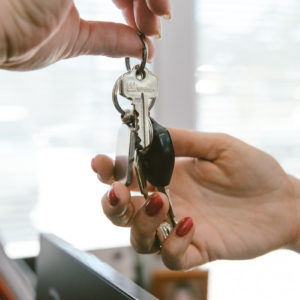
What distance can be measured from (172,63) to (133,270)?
3.18 feet

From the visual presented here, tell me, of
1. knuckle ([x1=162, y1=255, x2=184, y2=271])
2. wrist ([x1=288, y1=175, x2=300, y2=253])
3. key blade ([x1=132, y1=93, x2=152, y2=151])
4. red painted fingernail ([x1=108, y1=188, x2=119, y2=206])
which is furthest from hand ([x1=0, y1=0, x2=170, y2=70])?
wrist ([x1=288, y1=175, x2=300, y2=253])

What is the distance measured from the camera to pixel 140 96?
579 millimetres

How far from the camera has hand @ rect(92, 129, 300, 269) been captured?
774mm

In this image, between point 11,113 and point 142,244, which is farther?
point 11,113

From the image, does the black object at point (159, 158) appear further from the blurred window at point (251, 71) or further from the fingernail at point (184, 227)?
the blurred window at point (251, 71)

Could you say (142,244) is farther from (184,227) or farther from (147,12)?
(147,12)

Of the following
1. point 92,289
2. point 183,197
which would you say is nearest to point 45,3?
point 92,289

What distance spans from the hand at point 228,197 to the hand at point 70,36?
19 cm

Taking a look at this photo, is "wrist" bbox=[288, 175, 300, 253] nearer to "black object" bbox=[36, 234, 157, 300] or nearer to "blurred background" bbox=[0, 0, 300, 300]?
"black object" bbox=[36, 234, 157, 300]

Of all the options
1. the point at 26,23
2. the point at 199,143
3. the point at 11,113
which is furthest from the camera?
the point at 11,113

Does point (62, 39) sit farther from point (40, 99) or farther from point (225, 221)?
point (40, 99)

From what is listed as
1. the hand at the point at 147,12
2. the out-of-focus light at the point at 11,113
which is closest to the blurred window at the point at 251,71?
the out-of-focus light at the point at 11,113

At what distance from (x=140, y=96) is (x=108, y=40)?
0.14 meters

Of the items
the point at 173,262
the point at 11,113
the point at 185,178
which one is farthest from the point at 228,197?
the point at 11,113
